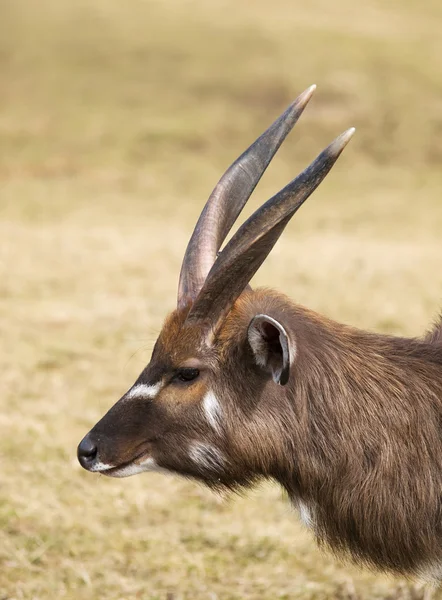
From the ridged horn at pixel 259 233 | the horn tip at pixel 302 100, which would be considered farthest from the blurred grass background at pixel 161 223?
the horn tip at pixel 302 100

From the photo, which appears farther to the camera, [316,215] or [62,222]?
[316,215]

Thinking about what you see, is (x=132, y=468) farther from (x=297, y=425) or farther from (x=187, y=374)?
(x=297, y=425)

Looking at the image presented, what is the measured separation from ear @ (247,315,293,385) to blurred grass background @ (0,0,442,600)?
1.45 m

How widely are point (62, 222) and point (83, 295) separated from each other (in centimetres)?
695

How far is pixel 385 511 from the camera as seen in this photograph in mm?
4035

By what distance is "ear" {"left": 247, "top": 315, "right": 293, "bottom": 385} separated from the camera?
3.79 m

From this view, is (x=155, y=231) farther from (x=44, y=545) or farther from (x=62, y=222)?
(x=44, y=545)

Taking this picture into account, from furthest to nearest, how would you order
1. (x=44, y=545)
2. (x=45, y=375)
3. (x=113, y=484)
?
(x=45, y=375) → (x=113, y=484) → (x=44, y=545)

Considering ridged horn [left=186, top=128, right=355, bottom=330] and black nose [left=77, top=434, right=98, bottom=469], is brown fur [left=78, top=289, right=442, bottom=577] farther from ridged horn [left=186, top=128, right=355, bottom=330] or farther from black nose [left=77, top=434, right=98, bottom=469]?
ridged horn [left=186, top=128, right=355, bottom=330]

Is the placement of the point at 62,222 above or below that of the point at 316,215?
below

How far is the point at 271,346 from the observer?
3.96 metres

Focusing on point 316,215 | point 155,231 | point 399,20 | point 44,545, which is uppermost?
point 399,20

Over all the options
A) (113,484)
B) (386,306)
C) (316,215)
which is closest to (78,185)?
(316,215)

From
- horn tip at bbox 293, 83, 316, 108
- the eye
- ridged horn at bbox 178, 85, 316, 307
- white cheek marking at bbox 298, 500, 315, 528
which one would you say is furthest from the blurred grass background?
horn tip at bbox 293, 83, 316, 108
